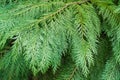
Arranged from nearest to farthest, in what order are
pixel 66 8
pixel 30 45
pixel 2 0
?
1. pixel 30 45
2. pixel 66 8
3. pixel 2 0

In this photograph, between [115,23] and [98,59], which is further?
[98,59]

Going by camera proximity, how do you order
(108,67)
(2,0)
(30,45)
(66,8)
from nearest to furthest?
(30,45), (66,8), (108,67), (2,0)

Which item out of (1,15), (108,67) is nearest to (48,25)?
(1,15)

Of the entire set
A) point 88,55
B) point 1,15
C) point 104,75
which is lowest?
point 104,75

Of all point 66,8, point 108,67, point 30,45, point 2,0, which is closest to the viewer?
point 30,45

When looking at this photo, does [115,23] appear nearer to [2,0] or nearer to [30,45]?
[30,45]

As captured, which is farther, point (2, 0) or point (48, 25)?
point (2, 0)

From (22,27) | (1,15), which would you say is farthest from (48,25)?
(1,15)

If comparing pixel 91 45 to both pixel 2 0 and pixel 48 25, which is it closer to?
pixel 48 25

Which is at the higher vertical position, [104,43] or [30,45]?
[30,45]
